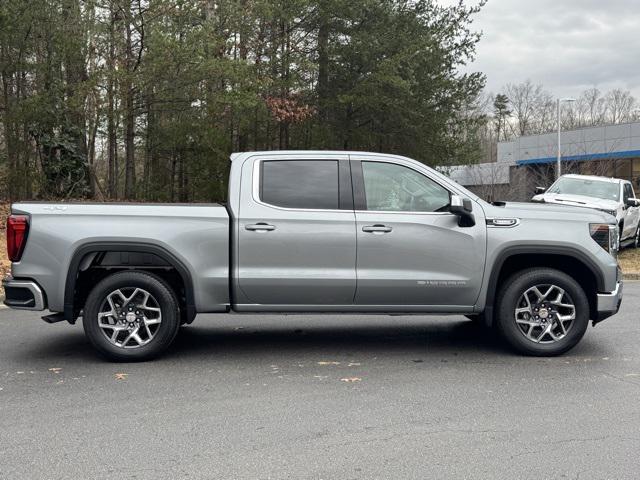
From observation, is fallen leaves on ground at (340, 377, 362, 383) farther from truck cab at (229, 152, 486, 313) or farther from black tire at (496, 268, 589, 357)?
black tire at (496, 268, 589, 357)

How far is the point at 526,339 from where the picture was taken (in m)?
6.13

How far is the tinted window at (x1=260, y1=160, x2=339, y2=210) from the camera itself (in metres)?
6.01

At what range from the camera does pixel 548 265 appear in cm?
636

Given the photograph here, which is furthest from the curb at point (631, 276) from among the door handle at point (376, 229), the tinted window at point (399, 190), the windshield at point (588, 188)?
the door handle at point (376, 229)

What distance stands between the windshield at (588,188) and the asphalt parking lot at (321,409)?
9.15 meters

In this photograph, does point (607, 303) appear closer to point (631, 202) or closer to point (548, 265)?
point (548, 265)

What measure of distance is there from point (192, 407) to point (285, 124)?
2265 centimetres

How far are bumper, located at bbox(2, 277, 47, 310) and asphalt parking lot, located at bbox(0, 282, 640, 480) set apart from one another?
0.58 m

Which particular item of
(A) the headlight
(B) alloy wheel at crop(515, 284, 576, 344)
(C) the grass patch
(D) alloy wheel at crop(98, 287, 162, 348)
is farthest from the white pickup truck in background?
(D) alloy wheel at crop(98, 287, 162, 348)

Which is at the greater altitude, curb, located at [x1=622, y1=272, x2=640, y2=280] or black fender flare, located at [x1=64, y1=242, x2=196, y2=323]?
black fender flare, located at [x1=64, y1=242, x2=196, y2=323]

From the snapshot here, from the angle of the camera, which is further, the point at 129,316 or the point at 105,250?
the point at 129,316

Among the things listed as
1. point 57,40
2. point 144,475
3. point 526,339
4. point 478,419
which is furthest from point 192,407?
point 57,40

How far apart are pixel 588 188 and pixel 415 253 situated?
11503 millimetres

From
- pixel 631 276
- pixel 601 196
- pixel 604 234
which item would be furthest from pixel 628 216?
pixel 604 234
